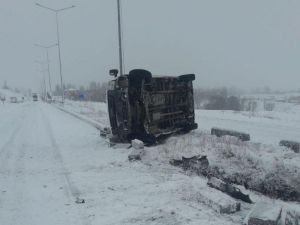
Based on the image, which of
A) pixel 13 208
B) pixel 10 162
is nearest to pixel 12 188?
pixel 13 208

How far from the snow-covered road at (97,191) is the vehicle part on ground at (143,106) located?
885 millimetres

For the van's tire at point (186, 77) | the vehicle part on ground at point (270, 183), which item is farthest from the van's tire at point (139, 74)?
the vehicle part on ground at point (270, 183)

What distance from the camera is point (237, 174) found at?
7.88m

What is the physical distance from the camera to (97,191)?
6.64 m

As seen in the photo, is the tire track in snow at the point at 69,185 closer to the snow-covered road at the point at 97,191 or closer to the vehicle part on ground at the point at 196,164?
the snow-covered road at the point at 97,191

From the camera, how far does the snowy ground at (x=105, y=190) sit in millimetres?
5340

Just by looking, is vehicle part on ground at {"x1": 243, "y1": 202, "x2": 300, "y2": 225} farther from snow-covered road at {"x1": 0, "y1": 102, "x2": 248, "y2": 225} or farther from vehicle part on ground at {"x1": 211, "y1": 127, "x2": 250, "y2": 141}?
vehicle part on ground at {"x1": 211, "y1": 127, "x2": 250, "y2": 141}

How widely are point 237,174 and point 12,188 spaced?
425 cm

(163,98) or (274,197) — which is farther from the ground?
(163,98)

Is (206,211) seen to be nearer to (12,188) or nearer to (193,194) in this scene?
(193,194)

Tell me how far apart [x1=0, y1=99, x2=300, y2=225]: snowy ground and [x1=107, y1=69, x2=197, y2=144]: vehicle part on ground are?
716 millimetres

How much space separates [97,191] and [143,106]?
459 centimetres

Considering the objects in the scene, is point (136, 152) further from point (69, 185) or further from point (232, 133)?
point (232, 133)

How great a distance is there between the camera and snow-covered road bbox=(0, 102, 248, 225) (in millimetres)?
5320
